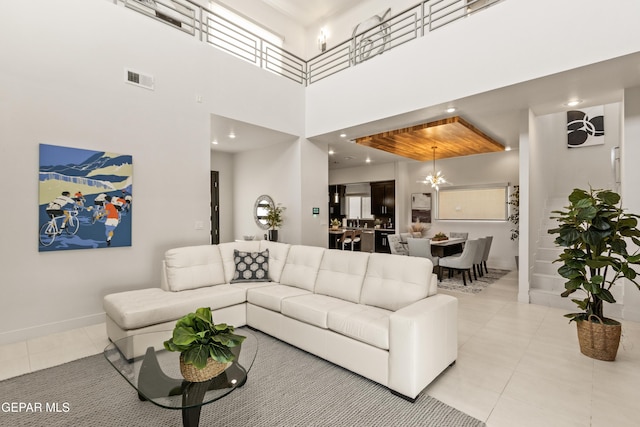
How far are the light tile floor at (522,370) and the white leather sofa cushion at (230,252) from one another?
146 cm

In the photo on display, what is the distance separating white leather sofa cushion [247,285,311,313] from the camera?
3299 mm

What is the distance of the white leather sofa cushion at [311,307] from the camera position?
2.83 meters

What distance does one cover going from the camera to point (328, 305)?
298cm

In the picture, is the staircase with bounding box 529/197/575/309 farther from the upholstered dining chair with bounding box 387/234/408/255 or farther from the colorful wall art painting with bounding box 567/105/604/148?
the upholstered dining chair with bounding box 387/234/408/255

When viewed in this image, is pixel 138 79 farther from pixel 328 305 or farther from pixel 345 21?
pixel 345 21

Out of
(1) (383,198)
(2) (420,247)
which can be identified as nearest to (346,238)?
(1) (383,198)

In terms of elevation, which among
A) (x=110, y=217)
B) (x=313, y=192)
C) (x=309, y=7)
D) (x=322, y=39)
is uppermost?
(x=309, y=7)

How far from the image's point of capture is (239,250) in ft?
13.9

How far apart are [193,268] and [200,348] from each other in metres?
2.12

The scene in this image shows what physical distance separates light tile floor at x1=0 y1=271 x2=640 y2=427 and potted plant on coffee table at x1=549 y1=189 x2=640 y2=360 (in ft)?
0.74

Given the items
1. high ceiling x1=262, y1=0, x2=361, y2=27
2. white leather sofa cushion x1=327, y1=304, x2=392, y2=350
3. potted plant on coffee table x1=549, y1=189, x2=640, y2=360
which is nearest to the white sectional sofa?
white leather sofa cushion x1=327, y1=304, x2=392, y2=350

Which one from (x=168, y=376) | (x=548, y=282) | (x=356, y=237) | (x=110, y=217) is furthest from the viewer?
(x=356, y=237)

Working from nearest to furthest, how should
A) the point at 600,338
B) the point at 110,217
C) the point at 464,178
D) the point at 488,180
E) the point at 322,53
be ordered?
the point at 600,338
the point at 110,217
the point at 322,53
the point at 488,180
the point at 464,178

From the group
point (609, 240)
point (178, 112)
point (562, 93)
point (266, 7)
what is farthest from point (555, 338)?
point (266, 7)
